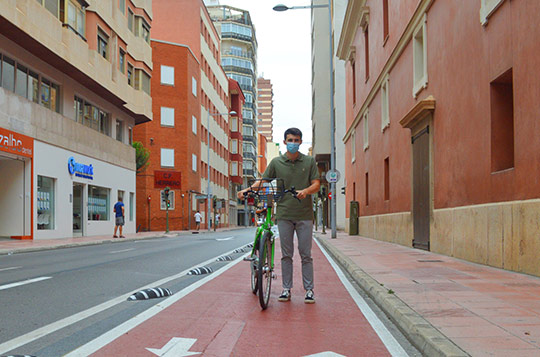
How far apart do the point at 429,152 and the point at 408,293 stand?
27.4 ft

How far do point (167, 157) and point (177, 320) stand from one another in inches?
1746

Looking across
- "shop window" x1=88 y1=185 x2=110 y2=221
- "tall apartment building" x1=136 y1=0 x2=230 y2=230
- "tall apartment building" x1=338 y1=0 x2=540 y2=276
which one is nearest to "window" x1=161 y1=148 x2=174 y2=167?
"tall apartment building" x1=136 y1=0 x2=230 y2=230

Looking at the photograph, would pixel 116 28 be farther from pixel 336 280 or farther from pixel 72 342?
pixel 72 342

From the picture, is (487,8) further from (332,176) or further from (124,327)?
(332,176)

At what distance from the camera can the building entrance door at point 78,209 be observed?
92.9 feet

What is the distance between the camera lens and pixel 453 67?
12.5 m

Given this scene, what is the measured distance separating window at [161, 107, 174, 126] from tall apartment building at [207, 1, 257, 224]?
151 ft

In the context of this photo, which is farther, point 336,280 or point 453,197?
point 453,197

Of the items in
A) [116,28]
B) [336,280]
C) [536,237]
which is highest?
[116,28]

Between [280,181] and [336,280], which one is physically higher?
[280,181]

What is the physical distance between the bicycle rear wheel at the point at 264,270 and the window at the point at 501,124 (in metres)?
5.39

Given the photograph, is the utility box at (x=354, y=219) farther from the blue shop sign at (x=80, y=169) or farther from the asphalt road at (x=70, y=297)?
the asphalt road at (x=70, y=297)

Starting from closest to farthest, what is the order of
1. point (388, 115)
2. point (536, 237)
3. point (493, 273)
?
1. point (536, 237)
2. point (493, 273)
3. point (388, 115)

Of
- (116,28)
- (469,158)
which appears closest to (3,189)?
(116,28)
